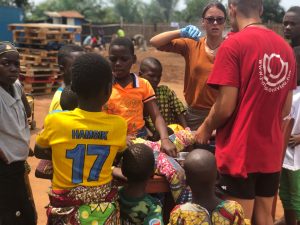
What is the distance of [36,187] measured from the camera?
520 cm

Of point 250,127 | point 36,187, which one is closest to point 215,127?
point 250,127

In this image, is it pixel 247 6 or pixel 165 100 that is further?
pixel 165 100

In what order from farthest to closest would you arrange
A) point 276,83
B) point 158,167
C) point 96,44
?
point 96,44, point 158,167, point 276,83

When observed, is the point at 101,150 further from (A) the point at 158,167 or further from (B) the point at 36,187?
(B) the point at 36,187

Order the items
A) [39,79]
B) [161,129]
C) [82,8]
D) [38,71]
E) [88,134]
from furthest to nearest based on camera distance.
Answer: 1. [82,8]
2. [39,79]
3. [38,71]
4. [161,129]
5. [88,134]

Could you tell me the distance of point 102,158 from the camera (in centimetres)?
220

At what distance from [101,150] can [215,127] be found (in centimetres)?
80

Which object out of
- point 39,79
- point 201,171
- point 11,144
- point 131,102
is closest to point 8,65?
point 11,144

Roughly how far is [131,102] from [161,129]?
30 cm

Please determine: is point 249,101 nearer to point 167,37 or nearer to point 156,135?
point 156,135

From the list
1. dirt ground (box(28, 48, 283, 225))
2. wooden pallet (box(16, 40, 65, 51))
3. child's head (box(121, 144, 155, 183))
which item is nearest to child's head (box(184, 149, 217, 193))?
child's head (box(121, 144, 155, 183))

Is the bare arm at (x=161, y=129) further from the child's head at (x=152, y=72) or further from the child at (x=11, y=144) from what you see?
the child at (x=11, y=144)

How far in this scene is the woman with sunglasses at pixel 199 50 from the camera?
367 centimetres

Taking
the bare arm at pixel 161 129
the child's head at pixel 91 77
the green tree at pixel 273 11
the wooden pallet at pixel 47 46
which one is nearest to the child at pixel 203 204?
the bare arm at pixel 161 129
